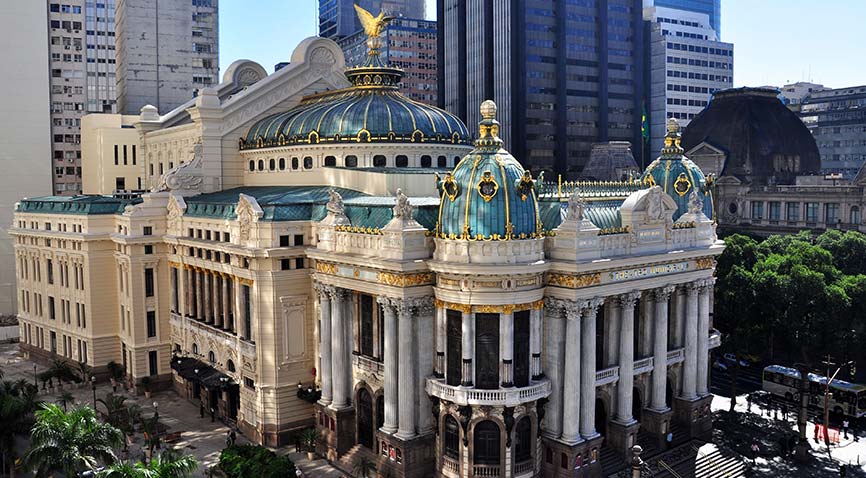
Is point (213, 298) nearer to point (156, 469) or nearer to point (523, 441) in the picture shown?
point (156, 469)

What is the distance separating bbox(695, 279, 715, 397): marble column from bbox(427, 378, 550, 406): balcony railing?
21.4m

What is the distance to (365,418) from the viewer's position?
69250 mm

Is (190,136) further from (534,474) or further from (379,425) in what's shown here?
(534,474)

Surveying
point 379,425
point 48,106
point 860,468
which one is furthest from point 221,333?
point 48,106

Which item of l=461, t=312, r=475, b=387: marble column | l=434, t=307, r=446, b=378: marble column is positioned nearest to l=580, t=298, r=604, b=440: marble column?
l=461, t=312, r=475, b=387: marble column

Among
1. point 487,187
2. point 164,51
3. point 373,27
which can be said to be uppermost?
point 164,51

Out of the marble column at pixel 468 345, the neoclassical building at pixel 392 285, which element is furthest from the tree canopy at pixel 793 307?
the marble column at pixel 468 345

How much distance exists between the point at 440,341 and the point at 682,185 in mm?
29735

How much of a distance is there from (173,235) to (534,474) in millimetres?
50349

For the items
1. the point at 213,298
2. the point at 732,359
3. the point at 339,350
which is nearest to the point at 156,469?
the point at 339,350

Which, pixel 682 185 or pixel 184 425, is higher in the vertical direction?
pixel 682 185

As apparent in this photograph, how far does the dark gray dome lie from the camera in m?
165

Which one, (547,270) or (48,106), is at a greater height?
(48,106)

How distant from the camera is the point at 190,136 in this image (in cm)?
9825
